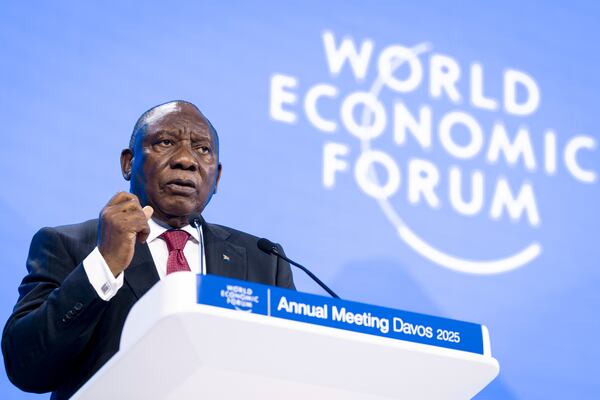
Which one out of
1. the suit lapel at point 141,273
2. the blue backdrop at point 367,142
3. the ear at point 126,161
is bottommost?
the suit lapel at point 141,273

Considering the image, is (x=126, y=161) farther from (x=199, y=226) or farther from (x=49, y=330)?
(x=49, y=330)

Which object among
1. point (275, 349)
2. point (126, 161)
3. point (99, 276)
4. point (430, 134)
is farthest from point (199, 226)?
point (430, 134)

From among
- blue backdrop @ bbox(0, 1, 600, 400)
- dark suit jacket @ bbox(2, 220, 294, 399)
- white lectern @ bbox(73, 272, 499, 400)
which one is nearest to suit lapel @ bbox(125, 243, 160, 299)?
dark suit jacket @ bbox(2, 220, 294, 399)

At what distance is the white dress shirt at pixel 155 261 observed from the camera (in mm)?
1901

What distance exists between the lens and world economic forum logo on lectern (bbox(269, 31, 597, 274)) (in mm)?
3559

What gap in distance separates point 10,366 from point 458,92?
2273mm

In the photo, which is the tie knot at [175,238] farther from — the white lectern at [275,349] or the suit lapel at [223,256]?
the white lectern at [275,349]

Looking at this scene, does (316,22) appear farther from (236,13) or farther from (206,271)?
(206,271)

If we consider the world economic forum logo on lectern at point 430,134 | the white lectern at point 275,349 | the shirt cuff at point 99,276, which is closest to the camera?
the white lectern at point 275,349

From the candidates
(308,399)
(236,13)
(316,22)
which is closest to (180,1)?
(236,13)

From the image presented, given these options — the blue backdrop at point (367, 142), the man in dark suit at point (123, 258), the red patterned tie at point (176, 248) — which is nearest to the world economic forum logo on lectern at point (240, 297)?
the man in dark suit at point (123, 258)

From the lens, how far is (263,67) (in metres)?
3.51

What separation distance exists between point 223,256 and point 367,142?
124 centimetres

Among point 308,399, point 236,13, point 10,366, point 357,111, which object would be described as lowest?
point 308,399
